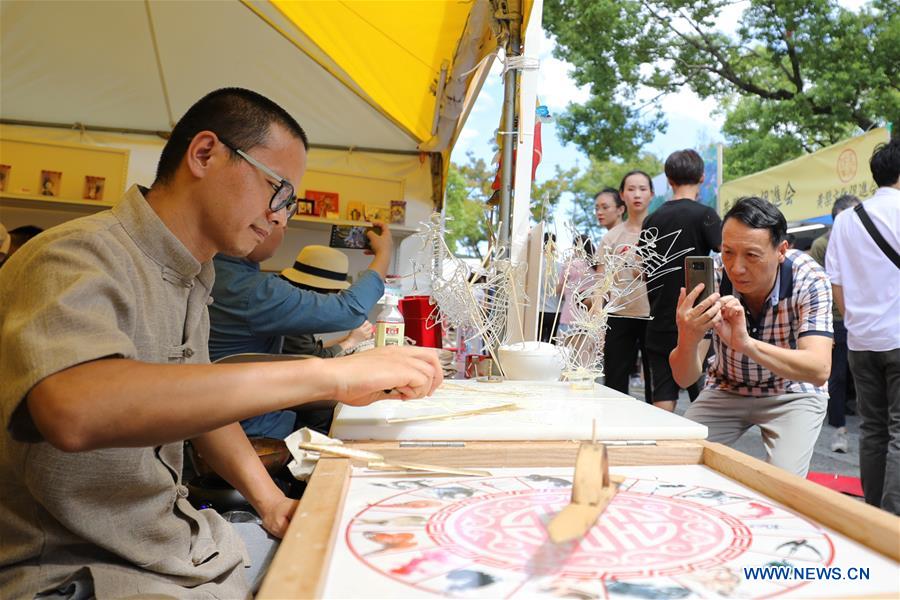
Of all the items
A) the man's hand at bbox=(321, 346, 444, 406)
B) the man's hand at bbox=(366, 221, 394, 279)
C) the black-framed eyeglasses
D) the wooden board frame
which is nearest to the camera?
the wooden board frame

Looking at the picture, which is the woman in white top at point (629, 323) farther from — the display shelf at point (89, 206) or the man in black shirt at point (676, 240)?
the display shelf at point (89, 206)

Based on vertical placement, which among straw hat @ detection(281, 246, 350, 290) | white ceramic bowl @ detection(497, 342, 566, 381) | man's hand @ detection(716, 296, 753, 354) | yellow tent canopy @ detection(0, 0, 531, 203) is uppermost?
yellow tent canopy @ detection(0, 0, 531, 203)

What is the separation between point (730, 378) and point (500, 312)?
2.91 feet

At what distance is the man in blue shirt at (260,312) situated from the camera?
8.09 feet

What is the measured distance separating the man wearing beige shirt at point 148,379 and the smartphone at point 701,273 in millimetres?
1261

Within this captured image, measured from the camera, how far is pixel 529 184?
8.86 ft

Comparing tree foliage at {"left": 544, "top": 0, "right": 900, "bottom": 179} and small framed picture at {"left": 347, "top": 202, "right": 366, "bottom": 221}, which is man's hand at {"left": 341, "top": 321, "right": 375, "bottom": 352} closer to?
small framed picture at {"left": 347, "top": 202, "right": 366, "bottom": 221}

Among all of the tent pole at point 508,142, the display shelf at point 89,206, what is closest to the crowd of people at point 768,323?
the tent pole at point 508,142

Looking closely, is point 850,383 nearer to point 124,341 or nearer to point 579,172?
point 124,341

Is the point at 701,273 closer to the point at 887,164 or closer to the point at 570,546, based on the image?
the point at 570,546

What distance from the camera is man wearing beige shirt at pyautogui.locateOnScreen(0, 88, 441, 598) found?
0.78 meters

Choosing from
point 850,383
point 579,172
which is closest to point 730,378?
point 850,383

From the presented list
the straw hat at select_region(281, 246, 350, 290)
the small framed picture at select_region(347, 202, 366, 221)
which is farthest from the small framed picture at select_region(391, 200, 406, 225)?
the straw hat at select_region(281, 246, 350, 290)

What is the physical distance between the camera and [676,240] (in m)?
3.36
